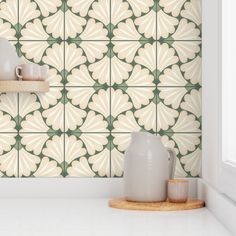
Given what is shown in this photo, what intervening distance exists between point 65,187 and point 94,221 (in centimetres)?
52

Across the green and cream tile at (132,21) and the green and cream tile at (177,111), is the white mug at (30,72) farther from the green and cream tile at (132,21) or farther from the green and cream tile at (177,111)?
the green and cream tile at (177,111)

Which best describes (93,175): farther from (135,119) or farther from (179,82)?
(179,82)

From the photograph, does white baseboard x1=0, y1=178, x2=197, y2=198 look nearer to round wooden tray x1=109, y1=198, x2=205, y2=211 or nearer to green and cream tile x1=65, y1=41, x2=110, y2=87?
round wooden tray x1=109, y1=198, x2=205, y2=211

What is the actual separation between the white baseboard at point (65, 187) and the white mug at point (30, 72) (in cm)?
38

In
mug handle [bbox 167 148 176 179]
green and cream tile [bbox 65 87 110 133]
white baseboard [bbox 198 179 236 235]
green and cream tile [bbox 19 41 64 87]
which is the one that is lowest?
white baseboard [bbox 198 179 236 235]

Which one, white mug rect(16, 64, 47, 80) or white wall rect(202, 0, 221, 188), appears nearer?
white wall rect(202, 0, 221, 188)

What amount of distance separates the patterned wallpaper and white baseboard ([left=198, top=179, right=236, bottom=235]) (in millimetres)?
198

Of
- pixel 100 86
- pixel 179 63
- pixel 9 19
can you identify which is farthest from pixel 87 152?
pixel 9 19

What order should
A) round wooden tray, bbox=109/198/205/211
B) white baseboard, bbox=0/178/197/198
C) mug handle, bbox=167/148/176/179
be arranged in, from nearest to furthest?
1. round wooden tray, bbox=109/198/205/211
2. mug handle, bbox=167/148/176/179
3. white baseboard, bbox=0/178/197/198

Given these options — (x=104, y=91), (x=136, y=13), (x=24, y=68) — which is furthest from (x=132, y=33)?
(x=24, y=68)

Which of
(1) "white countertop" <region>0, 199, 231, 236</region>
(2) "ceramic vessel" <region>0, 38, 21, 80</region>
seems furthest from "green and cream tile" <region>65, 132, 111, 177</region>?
(2) "ceramic vessel" <region>0, 38, 21, 80</region>

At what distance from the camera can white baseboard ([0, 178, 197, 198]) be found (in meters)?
2.05

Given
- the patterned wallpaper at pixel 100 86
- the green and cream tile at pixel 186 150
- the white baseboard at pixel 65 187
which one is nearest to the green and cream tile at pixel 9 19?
the patterned wallpaper at pixel 100 86

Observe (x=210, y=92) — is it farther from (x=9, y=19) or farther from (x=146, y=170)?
(x=9, y=19)
